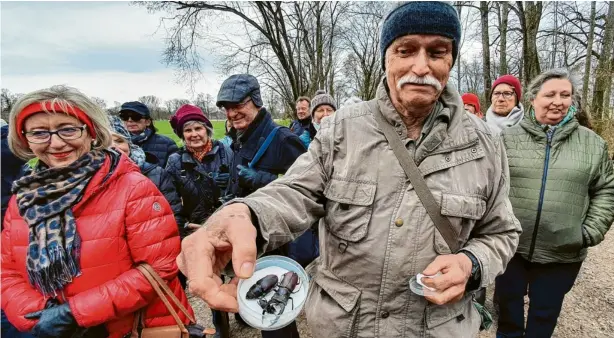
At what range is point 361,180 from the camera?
4.66 feet

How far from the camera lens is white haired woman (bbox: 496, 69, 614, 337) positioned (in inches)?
104

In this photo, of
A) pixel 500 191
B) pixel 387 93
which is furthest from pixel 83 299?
pixel 500 191

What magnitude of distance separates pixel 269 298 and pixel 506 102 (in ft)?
13.9

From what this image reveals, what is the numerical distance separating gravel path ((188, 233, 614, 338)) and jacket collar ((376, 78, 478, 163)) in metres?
3.00

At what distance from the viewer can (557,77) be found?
2.78 metres

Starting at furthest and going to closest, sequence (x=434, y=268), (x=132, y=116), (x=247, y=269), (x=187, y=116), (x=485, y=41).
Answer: (x=485, y=41) → (x=132, y=116) → (x=187, y=116) → (x=434, y=268) → (x=247, y=269)

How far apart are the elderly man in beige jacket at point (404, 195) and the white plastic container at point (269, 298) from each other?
0.18 m

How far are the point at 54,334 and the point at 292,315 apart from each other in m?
1.61

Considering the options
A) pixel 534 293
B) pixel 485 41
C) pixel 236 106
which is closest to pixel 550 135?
pixel 534 293

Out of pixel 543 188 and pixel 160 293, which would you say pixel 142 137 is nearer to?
pixel 160 293

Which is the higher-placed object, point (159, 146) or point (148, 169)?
point (159, 146)

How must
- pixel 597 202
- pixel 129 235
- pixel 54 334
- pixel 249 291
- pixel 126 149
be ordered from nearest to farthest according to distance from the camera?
pixel 249 291, pixel 54 334, pixel 129 235, pixel 597 202, pixel 126 149

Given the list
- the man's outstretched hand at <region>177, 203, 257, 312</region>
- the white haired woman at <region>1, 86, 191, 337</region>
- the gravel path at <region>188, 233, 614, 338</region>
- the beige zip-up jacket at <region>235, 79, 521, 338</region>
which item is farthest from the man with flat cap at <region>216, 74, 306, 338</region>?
the man's outstretched hand at <region>177, 203, 257, 312</region>

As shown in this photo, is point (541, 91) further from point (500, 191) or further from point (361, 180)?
point (361, 180)
